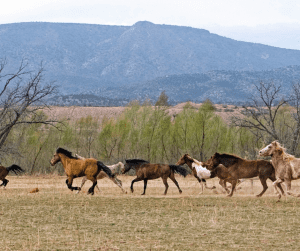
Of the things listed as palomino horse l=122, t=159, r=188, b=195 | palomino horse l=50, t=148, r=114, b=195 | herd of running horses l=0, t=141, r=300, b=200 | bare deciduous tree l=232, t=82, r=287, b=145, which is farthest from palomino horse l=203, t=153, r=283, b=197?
bare deciduous tree l=232, t=82, r=287, b=145

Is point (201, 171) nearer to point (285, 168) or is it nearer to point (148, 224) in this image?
point (285, 168)

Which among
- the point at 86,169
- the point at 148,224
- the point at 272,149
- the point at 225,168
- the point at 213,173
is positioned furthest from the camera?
the point at 213,173

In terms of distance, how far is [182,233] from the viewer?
10242 mm

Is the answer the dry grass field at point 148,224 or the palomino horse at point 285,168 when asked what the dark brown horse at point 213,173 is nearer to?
the dry grass field at point 148,224

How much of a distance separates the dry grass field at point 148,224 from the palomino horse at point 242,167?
4.07 feet

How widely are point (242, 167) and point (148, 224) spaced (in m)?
7.73

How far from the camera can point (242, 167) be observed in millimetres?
18344

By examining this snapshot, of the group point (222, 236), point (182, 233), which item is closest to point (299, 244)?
point (222, 236)

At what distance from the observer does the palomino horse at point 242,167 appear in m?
18.3

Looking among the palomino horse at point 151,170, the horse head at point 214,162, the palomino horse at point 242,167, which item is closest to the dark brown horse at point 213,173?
the palomino horse at point 242,167

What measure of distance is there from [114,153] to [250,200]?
102ft

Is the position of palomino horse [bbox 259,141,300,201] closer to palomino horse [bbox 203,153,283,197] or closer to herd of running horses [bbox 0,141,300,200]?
herd of running horses [bbox 0,141,300,200]

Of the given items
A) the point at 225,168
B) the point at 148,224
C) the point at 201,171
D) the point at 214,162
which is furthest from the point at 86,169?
the point at 148,224

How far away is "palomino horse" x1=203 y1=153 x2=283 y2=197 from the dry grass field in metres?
1.24
